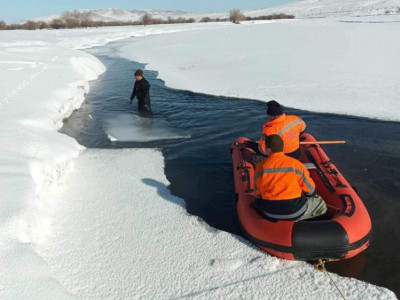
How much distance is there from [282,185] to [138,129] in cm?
455

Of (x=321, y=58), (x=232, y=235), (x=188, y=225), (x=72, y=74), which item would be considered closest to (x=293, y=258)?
(x=232, y=235)

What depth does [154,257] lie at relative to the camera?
336 cm

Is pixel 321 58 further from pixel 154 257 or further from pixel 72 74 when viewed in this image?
pixel 154 257

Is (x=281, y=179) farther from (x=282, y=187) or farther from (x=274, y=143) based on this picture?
(x=274, y=143)

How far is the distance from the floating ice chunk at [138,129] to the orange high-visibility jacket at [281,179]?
146 inches

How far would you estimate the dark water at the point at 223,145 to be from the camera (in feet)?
12.4

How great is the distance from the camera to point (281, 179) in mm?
3094

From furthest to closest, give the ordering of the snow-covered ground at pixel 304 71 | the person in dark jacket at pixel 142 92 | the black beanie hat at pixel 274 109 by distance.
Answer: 1. the snow-covered ground at pixel 304 71
2. the person in dark jacket at pixel 142 92
3. the black beanie hat at pixel 274 109

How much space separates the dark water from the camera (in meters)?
3.79

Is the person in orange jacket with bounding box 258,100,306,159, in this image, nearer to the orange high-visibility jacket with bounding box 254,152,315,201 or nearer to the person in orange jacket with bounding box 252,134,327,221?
the person in orange jacket with bounding box 252,134,327,221

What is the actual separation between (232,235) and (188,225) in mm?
503

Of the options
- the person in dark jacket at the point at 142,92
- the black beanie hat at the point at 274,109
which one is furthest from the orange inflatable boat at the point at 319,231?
the person in dark jacket at the point at 142,92

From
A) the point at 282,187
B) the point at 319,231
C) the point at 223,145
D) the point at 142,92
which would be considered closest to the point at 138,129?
the point at 142,92

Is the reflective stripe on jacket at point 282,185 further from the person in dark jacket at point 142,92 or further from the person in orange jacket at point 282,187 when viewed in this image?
the person in dark jacket at point 142,92
